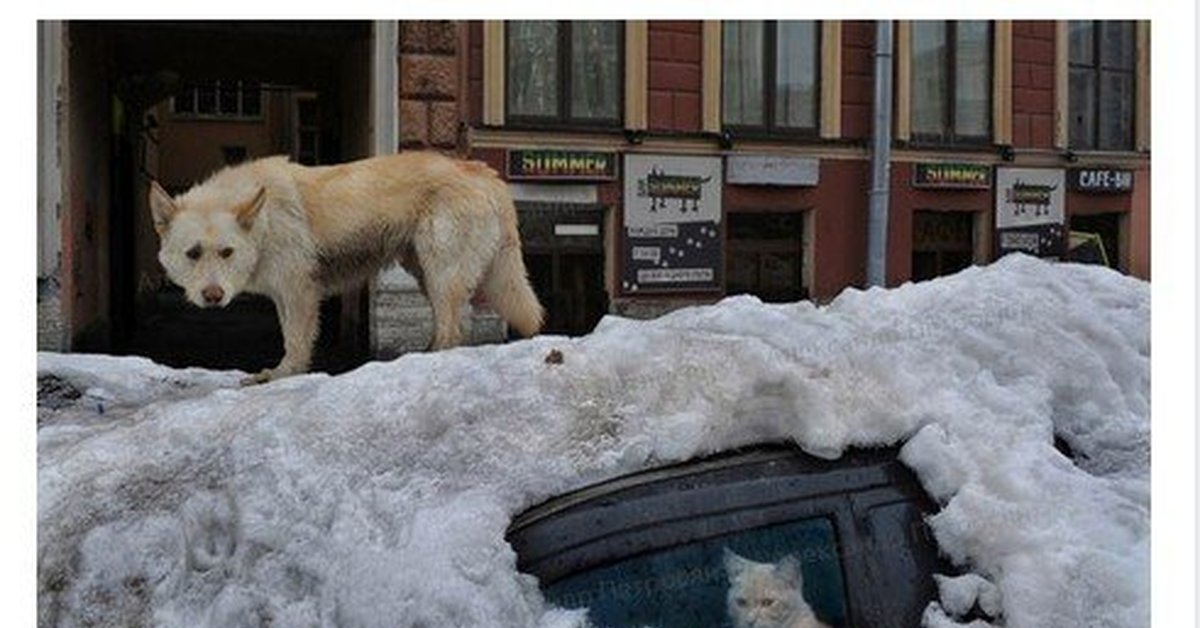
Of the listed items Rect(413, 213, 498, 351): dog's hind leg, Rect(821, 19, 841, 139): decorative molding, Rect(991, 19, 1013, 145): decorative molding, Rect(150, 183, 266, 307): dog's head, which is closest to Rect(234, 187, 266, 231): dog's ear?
Rect(150, 183, 266, 307): dog's head

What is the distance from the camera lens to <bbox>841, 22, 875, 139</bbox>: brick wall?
9.16 feet

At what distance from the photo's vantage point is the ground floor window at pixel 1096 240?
9.28 feet

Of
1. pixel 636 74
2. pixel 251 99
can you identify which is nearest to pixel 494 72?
pixel 636 74

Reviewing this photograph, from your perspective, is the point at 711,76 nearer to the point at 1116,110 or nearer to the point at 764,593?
the point at 1116,110

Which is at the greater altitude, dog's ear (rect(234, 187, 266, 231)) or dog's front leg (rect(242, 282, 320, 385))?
dog's ear (rect(234, 187, 266, 231))

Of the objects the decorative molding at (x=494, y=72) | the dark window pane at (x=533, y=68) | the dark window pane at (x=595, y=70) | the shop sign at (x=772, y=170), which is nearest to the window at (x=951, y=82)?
the shop sign at (x=772, y=170)

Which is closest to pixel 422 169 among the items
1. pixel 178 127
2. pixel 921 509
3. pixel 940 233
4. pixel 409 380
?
pixel 178 127

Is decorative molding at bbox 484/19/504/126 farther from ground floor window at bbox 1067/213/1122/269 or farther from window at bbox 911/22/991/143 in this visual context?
ground floor window at bbox 1067/213/1122/269

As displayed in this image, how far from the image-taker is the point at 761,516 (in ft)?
5.50

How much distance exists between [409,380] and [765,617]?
2.20 feet

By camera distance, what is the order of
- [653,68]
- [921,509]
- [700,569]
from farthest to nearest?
[653,68]
[921,509]
[700,569]

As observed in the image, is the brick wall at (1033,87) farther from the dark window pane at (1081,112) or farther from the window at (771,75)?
the window at (771,75)

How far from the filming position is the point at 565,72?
290 cm

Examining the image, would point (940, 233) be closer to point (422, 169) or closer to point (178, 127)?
point (422, 169)
